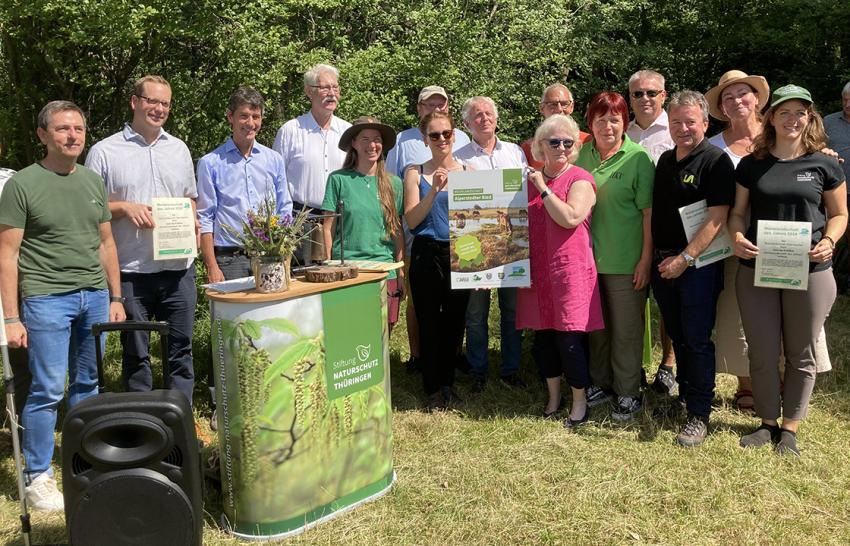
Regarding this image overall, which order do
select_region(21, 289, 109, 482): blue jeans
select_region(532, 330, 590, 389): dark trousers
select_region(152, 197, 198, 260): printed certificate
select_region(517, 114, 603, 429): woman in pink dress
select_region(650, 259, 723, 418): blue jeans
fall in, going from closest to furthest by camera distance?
select_region(21, 289, 109, 482): blue jeans < select_region(152, 197, 198, 260): printed certificate < select_region(650, 259, 723, 418): blue jeans < select_region(517, 114, 603, 429): woman in pink dress < select_region(532, 330, 590, 389): dark trousers

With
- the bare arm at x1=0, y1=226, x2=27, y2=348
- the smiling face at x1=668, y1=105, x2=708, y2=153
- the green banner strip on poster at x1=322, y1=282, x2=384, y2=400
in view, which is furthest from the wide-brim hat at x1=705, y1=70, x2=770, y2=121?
the bare arm at x1=0, y1=226, x2=27, y2=348

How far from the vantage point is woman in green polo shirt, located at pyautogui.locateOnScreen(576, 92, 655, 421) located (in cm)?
464

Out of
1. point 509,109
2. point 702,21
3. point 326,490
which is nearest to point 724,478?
point 326,490

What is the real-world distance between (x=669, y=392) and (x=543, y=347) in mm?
1215

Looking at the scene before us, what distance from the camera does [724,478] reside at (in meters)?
4.03

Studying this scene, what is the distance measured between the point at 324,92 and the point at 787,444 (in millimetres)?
3923

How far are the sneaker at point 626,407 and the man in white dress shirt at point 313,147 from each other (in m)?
2.47

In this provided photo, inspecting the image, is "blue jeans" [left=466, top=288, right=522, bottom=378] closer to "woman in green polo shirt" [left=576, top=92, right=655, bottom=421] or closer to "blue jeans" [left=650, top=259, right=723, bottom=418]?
"woman in green polo shirt" [left=576, top=92, right=655, bottom=421]

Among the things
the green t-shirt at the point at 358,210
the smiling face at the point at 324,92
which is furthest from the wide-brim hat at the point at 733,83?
the smiling face at the point at 324,92

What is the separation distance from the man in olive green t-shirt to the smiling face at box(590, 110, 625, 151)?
3041 millimetres

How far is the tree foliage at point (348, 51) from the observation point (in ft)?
28.5

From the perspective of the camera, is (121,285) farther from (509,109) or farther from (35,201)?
(509,109)

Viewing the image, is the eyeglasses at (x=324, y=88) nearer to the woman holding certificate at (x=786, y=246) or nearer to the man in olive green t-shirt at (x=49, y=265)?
the man in olive green t-shirt at (x=49, y=265)

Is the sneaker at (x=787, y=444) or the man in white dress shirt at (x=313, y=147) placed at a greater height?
the man in white dress shirt at (x=313, y=147)
